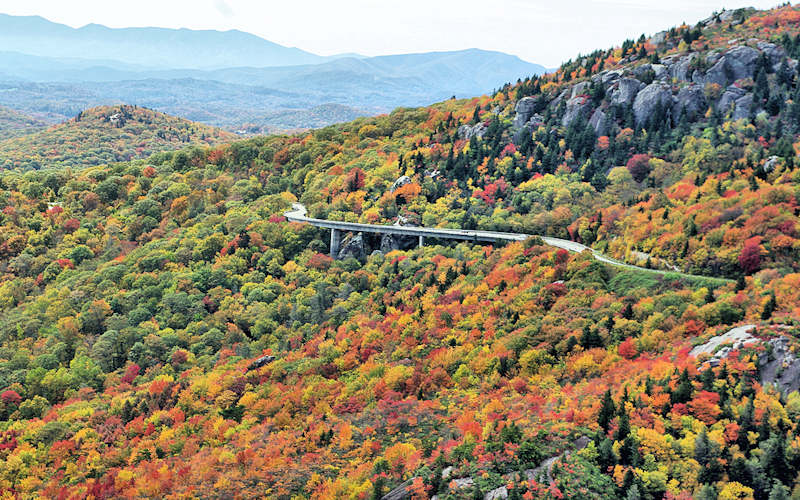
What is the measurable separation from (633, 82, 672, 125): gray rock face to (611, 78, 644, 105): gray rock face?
1.78 metres

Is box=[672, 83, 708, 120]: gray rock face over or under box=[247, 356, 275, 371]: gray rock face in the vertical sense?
over

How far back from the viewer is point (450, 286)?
90.1 meters

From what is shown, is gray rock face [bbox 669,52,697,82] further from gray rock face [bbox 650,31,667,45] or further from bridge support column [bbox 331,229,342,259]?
bridge support column [bbox 331,229,342,259]

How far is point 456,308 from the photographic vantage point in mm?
81125

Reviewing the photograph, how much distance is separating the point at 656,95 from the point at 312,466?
9429 cm

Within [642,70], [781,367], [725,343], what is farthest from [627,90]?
[781,367]

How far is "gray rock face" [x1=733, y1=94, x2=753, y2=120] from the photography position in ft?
347

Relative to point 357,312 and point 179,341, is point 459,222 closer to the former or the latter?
point 357,312

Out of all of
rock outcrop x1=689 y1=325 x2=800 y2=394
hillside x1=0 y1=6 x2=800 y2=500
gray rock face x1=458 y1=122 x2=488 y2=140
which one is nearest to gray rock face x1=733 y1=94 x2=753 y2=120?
hillside x1=0 y1=6 x2=800 y2=500

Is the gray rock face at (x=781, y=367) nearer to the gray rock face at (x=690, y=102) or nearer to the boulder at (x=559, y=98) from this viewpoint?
the gray rock face at (x=690, y=102)

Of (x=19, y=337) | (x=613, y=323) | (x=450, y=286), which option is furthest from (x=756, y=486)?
(x=19, y=337)

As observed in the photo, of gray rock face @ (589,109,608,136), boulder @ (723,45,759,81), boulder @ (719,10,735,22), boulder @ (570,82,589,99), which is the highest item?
boulder @ (719,10,735,22)

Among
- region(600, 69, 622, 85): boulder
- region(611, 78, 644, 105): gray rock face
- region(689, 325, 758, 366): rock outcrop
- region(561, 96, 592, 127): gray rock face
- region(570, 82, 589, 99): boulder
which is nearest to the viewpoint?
region(689, 325, 758, 366): rock outcrop

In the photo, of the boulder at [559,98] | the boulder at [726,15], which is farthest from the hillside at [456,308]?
the boulder at [726,15]
